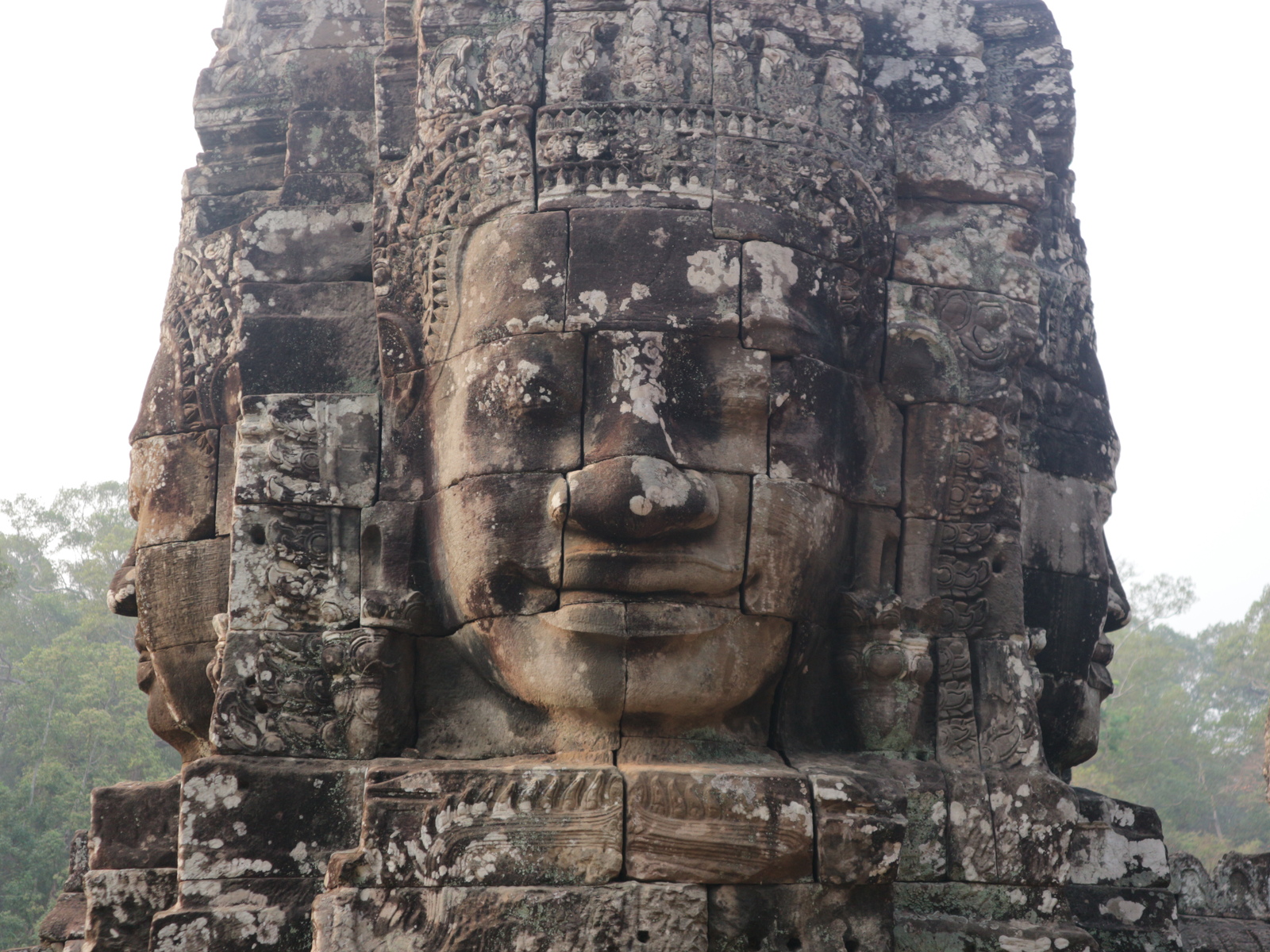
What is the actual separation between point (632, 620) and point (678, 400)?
88 cm

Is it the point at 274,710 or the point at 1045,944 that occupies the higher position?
the point at 274,710

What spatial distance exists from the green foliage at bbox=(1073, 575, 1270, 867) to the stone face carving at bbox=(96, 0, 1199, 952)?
21903 mm

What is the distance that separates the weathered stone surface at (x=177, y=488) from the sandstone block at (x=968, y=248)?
329 cm

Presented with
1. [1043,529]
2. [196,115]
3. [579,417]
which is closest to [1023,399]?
[1043,529]

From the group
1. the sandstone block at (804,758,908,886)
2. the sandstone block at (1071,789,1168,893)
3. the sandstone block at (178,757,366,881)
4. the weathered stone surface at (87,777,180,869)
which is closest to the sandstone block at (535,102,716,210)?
the sandstone block at (804,758,908,886)

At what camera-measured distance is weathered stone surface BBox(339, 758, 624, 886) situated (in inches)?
193

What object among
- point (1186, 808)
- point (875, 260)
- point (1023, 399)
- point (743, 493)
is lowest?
point (1186, 808)

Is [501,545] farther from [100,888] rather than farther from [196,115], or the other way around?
[196,115]

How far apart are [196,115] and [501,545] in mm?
3041

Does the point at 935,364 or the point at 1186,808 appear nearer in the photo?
the point at 935,364

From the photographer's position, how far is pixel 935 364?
597cm

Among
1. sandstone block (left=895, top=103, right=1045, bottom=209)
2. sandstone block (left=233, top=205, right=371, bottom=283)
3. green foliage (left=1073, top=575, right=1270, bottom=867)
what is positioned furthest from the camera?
green foliage (left=1073, top=575, right=1270, bottom=867)

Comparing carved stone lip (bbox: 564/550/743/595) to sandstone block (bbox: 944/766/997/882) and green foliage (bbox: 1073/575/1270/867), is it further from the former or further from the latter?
green foliage (bbox: 1073/575/1270/867)

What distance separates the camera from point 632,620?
5141 mm
